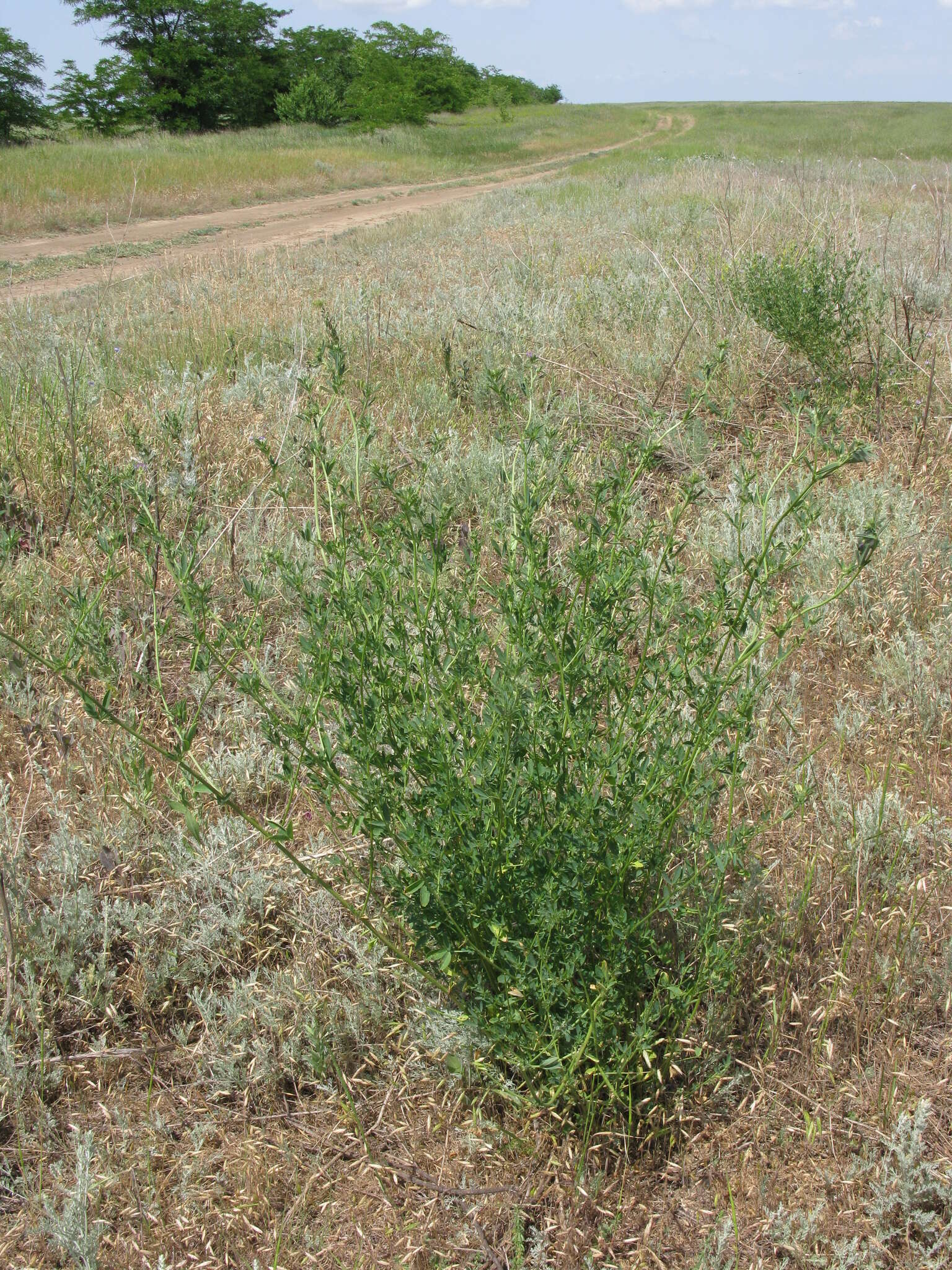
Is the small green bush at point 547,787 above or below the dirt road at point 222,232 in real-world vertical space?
below

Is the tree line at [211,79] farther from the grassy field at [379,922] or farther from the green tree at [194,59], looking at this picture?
the grassy field at [379,922]

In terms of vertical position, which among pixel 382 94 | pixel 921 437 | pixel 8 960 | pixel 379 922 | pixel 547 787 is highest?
pixel 382 94

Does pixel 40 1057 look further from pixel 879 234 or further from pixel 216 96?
pixel 216 96

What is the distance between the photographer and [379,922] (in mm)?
2246

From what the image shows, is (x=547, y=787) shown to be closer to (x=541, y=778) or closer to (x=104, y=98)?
(x=541, y=778)

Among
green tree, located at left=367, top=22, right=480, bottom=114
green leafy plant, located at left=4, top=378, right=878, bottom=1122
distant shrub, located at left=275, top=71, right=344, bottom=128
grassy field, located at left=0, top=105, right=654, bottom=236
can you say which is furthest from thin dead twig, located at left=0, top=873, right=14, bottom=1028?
green tree, located at left=367, top=22, right=480, bottom=114

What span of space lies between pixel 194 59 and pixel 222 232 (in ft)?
72.9

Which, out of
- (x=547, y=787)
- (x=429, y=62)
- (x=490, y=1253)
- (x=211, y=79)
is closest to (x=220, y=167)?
(x=211, y=79)

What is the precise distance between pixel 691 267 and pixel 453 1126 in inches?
258

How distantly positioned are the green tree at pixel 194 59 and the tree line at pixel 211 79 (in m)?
0.03

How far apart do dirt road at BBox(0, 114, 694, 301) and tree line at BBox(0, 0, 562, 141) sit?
36.6ft

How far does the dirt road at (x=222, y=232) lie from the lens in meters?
10.6

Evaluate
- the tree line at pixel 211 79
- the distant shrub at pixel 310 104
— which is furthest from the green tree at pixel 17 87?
the distant shrub at pixel 310 104

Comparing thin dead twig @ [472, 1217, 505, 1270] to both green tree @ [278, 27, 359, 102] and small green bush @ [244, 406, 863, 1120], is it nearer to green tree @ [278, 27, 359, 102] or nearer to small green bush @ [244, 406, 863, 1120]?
small green bush @ [244, 406, 863, 1120]
